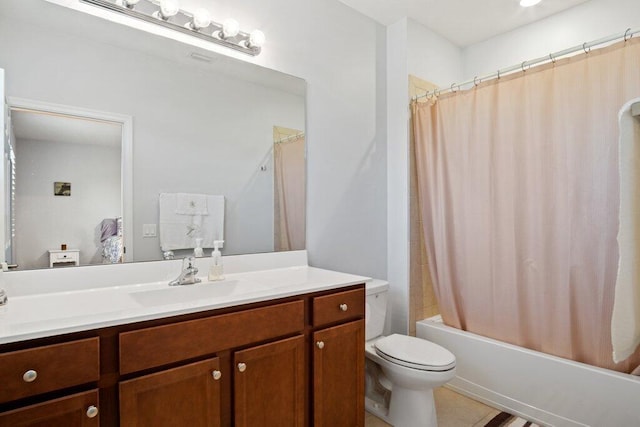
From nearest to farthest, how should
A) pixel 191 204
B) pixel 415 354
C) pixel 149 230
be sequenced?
pixel 149 230 < pixel 191 204 < pixel 415 354

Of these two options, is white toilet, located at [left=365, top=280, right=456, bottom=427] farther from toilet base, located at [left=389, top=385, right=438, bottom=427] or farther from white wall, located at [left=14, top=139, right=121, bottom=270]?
white wall, located at [left=14, top=139, right=121, bottom=270]

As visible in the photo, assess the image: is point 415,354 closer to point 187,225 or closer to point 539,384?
point 539,384

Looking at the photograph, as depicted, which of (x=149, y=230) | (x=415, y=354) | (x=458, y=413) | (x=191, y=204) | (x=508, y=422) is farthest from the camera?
(x=458, y=413)

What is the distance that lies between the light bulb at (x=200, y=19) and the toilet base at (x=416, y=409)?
2.06m

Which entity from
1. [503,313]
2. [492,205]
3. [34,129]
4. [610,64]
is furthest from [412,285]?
[34,129]

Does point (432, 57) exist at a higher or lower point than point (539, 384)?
higher

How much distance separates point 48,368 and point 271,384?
0.71 m

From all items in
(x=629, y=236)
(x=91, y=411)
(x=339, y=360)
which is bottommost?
(x=339, y=360)

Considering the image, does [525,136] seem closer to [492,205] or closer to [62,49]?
[492,205]

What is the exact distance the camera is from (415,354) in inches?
71.3

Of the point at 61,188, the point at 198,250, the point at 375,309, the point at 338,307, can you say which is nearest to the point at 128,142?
the point at 61,188

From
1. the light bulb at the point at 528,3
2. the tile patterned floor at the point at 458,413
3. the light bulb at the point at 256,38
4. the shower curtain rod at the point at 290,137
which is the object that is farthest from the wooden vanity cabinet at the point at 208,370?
the light bulb at the point at 528,3

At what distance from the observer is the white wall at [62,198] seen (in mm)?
1324

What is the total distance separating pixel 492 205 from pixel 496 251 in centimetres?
28
